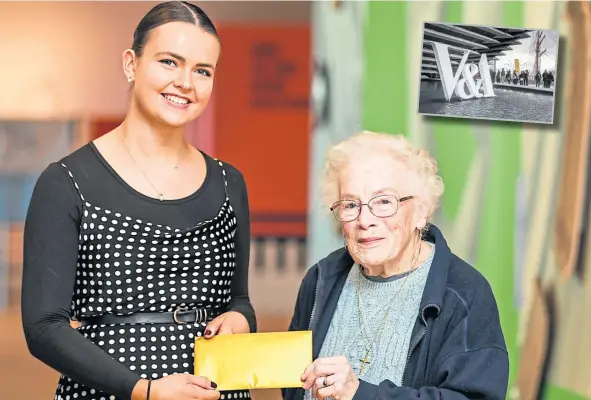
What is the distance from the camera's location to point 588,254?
3.07 m

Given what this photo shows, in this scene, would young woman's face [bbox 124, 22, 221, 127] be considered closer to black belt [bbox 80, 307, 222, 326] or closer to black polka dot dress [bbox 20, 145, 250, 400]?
black polka dot dress [bbox 20, 145, 250, 400]

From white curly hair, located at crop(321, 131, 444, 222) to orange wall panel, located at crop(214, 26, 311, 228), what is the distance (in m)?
6.38

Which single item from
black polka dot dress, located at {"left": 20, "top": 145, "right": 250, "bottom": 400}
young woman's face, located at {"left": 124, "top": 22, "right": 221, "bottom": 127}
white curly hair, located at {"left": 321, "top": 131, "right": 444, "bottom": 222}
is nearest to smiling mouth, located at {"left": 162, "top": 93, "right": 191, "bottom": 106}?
young woman's face, located at {"left": 124, "top": 22, "right": 221, "bottom": 127}

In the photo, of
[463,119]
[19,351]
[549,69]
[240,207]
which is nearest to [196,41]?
[240,207]

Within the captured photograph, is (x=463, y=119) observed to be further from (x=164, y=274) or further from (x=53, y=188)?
(x=53, y=188)

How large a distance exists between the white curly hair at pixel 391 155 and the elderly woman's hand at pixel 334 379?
47 centimetres

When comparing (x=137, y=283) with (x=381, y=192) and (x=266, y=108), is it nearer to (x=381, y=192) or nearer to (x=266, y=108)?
(x=381, y=192)

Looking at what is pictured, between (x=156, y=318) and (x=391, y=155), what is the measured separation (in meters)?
0.73

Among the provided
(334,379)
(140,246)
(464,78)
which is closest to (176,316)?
(140,246)

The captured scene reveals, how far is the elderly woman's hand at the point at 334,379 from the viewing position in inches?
75.8

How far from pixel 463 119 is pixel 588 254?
0.67 metres

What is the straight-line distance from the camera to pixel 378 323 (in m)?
2.18

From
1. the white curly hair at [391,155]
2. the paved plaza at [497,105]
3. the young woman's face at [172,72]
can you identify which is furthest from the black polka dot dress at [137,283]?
the paved plaza at [497,105]

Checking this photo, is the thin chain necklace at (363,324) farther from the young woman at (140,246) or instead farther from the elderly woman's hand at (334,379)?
the young woman at (140,246)
